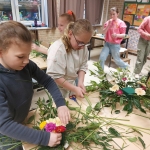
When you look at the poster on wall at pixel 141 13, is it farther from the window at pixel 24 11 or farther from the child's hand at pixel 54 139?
the child's hand at pixel 54 139

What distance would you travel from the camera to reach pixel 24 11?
4418 millimetres

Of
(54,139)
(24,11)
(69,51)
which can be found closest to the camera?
(54,139)

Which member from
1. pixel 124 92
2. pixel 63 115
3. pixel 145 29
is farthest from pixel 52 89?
pixel 145 29

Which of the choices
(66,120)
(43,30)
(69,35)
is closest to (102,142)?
(66,120)

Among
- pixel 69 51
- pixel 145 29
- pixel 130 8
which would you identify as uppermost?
pixel 130 8

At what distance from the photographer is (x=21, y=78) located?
0.85 meters

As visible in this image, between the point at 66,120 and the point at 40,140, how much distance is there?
0.64ft

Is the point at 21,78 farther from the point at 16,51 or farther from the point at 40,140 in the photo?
the point at 40,140

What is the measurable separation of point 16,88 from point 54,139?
1.13 feet

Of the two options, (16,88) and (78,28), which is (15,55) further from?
(78,28)

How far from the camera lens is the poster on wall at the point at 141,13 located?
16.4 feet

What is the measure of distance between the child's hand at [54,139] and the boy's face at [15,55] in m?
0.40

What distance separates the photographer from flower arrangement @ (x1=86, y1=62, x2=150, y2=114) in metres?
1.05

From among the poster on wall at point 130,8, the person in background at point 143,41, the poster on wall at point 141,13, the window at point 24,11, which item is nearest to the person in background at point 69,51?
the person in background at point 143,41
